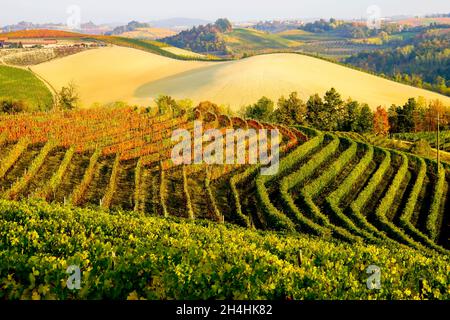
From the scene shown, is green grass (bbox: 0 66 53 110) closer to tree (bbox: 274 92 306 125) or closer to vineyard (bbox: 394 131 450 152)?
tree (bbox: 274 92 306 125)

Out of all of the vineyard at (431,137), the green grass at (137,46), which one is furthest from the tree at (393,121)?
the green grass at (137,46)

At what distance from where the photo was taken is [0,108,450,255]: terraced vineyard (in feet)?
108

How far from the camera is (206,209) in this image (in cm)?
3447

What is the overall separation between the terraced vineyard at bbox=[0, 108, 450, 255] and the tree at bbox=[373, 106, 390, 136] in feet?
93.0

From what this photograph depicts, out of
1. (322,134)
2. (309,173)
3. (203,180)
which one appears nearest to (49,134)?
(203,180)

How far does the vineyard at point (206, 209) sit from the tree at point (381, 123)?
1027 inches

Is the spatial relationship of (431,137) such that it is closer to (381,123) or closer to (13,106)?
(381,123)

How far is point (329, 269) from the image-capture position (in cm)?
1586

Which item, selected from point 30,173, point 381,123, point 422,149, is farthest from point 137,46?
point 30,173

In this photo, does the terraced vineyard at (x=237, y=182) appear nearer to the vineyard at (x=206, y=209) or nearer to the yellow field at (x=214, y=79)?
the vineyard at (x=206, y=209)

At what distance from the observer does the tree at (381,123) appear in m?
80.5

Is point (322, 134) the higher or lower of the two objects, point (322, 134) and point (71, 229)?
the lower

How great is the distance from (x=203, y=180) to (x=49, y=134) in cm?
1582

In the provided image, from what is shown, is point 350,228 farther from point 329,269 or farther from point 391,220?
point 329,269
